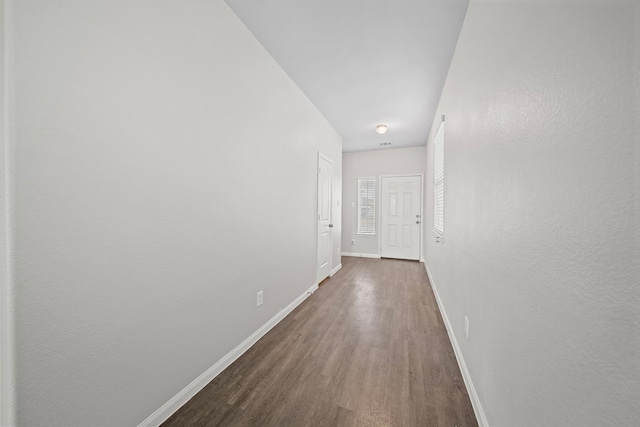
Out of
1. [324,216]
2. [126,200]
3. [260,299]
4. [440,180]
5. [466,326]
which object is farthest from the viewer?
[324,216]

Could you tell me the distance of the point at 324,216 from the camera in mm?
3854

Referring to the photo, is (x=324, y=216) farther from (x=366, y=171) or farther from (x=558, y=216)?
(x=558, y=216)

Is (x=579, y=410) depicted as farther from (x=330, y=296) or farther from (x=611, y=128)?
(x=330, y=296)

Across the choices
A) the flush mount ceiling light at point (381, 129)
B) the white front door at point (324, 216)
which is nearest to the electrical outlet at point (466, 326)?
the white front door at point (324, 216)

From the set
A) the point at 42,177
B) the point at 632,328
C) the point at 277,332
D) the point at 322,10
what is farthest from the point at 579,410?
the point at 322,10

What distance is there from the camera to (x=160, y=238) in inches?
52.2

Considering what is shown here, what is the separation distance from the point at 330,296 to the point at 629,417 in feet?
9.76

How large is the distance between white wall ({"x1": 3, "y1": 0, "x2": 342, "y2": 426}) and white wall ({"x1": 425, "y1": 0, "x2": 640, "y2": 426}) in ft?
5.45

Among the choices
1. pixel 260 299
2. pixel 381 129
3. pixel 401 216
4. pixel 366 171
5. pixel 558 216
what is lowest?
pixel 260 299

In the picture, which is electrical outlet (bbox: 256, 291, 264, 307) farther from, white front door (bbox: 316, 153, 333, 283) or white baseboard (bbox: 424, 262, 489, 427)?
white baseboard (bbox: 424, 262, 489, 427)

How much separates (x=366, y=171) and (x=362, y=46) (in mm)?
3831

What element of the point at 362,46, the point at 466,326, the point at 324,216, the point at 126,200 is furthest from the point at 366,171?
the point at 126,200

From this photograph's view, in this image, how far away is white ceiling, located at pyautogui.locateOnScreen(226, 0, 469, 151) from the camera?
1813 mm

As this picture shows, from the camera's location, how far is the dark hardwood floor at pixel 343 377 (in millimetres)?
1393
